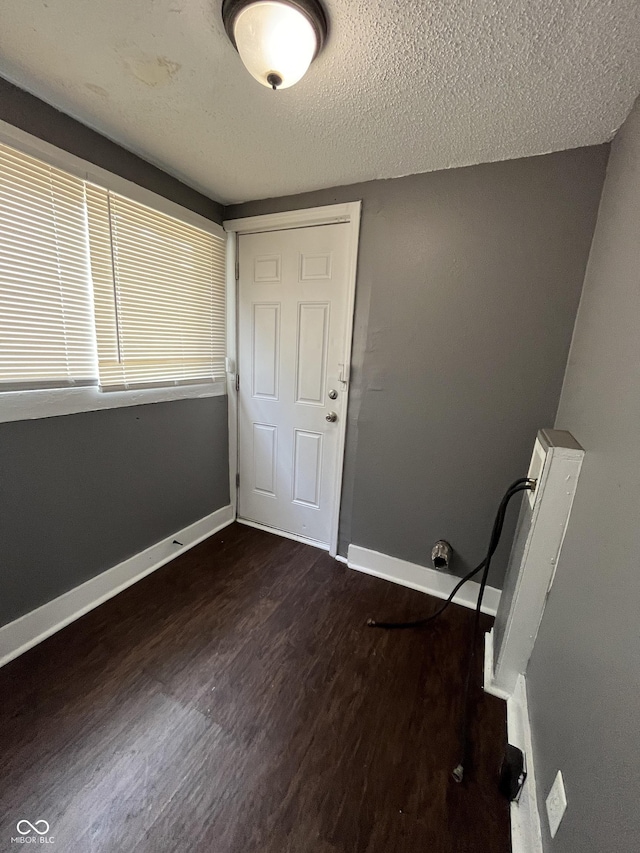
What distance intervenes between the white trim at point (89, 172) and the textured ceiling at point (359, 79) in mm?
168

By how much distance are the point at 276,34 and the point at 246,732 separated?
88.4 inches

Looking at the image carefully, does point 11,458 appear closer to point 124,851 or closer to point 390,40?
point 124,851

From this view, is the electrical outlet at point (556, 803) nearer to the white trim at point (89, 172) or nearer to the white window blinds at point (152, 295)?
the white window blinds at point (152, 295)

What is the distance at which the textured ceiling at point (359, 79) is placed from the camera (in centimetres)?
92

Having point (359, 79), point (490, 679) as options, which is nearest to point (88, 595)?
point (490, 679)

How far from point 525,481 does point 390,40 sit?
1.53 meters

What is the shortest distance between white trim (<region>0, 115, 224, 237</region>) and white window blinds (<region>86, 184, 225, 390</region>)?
0.12 ft

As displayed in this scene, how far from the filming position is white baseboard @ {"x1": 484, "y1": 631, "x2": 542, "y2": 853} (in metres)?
0.96

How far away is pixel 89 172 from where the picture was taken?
1.52 meters

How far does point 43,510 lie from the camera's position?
1.55m

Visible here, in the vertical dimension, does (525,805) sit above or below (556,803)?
below
